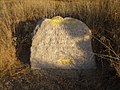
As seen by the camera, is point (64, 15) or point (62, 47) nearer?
point (62, 47)

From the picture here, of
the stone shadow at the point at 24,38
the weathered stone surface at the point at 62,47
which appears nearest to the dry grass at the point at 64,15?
the stone shadow at the point at 24,38

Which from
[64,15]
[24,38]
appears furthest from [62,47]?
[64,15]

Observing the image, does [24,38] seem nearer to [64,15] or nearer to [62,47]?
[62,47]

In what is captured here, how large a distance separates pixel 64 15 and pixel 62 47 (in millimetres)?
915

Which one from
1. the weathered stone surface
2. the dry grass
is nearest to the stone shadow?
the dry grass

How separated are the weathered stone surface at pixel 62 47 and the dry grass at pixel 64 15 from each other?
0.18 meters

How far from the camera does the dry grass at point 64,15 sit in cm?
456

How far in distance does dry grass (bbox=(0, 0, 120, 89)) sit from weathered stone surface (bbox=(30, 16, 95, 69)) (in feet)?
0.59

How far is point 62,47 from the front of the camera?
465 cm

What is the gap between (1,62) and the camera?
4.63 metres

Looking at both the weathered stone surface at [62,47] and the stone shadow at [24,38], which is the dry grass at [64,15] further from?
the weathered stone surface at [62,47]

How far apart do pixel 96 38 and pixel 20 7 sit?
60.9 inches

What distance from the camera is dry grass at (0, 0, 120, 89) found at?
4.56 m

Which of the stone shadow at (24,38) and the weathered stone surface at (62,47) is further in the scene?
the stone shadow at (24,38)
